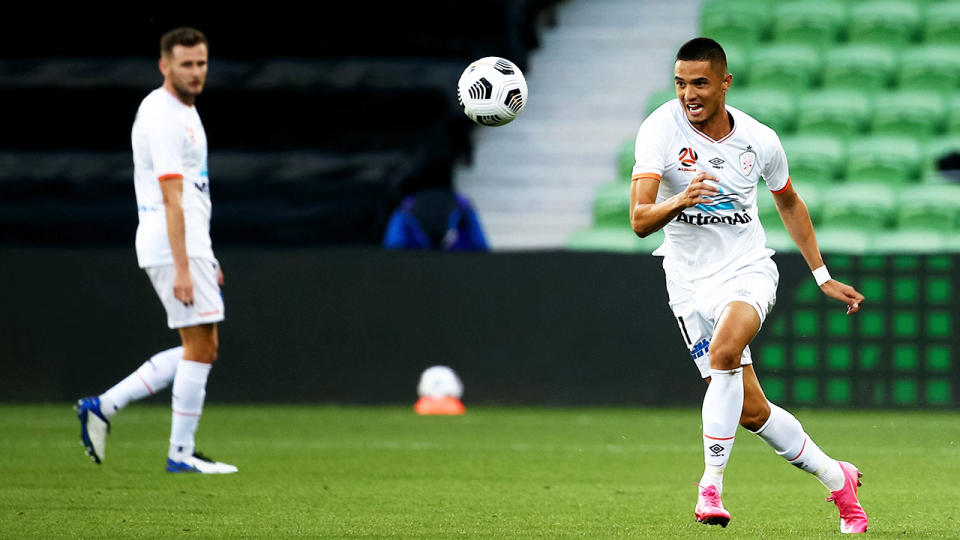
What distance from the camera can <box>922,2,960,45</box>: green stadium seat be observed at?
14078 millimetres

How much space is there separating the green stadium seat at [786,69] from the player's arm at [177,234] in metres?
8.20

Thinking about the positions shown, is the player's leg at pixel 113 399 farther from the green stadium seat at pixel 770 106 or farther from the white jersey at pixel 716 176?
the green stadium seat at pixel 770 106

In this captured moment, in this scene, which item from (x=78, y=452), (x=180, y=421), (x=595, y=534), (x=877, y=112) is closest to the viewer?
(x=595, y=534)

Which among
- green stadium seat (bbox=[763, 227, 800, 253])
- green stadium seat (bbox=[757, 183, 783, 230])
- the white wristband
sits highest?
the white wristband

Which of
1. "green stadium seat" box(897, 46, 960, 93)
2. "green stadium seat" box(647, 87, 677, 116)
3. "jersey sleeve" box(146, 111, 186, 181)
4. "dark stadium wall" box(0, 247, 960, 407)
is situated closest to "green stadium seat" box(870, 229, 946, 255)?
"dark stadium wall" box(0, 247, 960, 407)

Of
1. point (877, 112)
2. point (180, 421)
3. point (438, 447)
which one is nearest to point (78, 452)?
point (180, 421)

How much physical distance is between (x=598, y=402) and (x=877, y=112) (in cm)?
443

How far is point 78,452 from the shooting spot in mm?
7793

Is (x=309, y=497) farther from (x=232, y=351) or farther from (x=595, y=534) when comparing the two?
(x=232, y=351)

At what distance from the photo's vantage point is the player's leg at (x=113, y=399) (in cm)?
688

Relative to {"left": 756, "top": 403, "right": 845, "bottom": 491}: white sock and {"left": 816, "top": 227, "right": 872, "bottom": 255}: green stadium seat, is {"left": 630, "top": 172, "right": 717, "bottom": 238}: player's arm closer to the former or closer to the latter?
{"left": 756, "top": 403, "right": 845, "bottom": 491}: white sock

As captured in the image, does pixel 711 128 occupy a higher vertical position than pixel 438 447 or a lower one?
higher

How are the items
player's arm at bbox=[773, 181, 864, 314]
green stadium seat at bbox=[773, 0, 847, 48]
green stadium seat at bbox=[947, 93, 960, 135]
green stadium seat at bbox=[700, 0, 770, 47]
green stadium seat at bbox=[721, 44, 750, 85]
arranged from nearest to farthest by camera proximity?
player's arm at bbox=[773, 181, 864, 314], green stadium seat at bbox=[947, 93, 960, 135], green stadium seat at bbox=[721, 44, 750, 85], green stadium seat at bbox=[773, 0, 847, 48], green stadium seat at bbox=[700, 0, 770, 47]

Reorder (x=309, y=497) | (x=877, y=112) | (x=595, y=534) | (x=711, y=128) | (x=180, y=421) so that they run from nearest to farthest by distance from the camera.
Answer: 1. (x=595, y=534)
2. (x=711, y=128)
3. (x=309, y=497)
4. (x=180, y=421)
5. (x=877, y=112)
